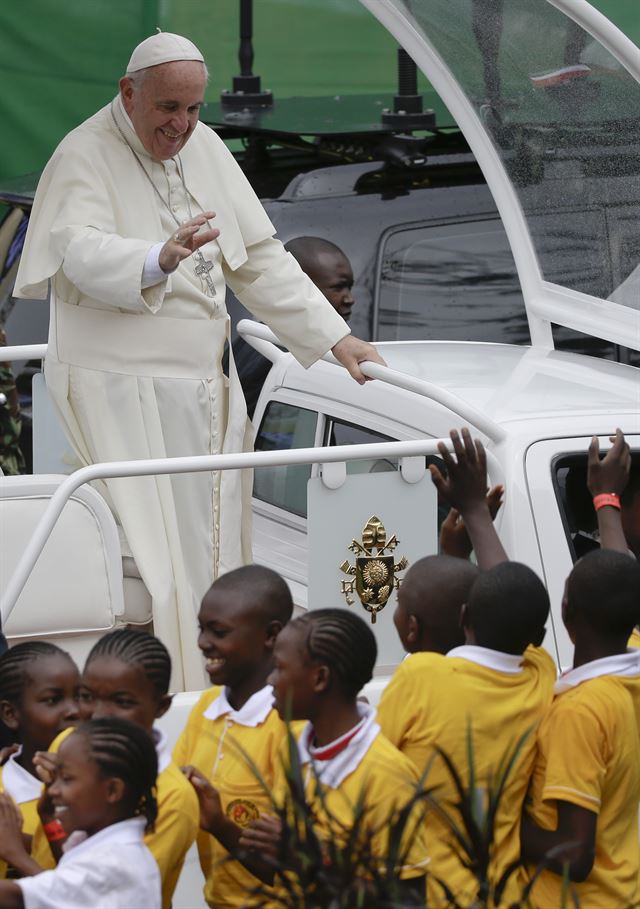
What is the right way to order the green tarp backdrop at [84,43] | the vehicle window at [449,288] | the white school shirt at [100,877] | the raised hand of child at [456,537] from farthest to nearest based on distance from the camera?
the green tarp backdrop at [84,43]
the vehicle window at [449,288]
the raised hand of child at [456,537]
the white school shirt at [100,877]

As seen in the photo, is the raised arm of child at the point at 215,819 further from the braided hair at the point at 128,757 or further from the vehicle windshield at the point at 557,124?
the vehicle windshield at the point at 557,124

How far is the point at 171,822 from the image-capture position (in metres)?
3.03

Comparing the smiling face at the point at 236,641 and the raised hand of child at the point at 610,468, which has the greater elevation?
the raised hand of child at the point at 610,468

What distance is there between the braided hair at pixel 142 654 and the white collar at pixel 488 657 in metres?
0.54

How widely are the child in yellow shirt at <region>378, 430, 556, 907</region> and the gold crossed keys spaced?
0.74 meters

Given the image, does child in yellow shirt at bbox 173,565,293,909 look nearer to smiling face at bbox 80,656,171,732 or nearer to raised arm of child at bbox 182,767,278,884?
raised arm of child at bbox 182,767,278,884

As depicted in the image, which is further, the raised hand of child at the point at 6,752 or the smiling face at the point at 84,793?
the raised hand of child at the point at 6,752

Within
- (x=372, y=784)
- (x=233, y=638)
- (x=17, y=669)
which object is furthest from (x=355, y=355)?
(x=372, y=784)

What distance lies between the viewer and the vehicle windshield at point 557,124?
16.1 feet

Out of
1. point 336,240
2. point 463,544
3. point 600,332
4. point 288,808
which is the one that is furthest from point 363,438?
point 288,808

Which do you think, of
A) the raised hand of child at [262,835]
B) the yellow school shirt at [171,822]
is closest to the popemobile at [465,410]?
the yellow school shirt at [171,822]

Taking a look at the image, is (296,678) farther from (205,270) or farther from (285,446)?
(285,446)

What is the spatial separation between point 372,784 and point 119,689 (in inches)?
21.1

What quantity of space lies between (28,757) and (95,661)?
225 mm
